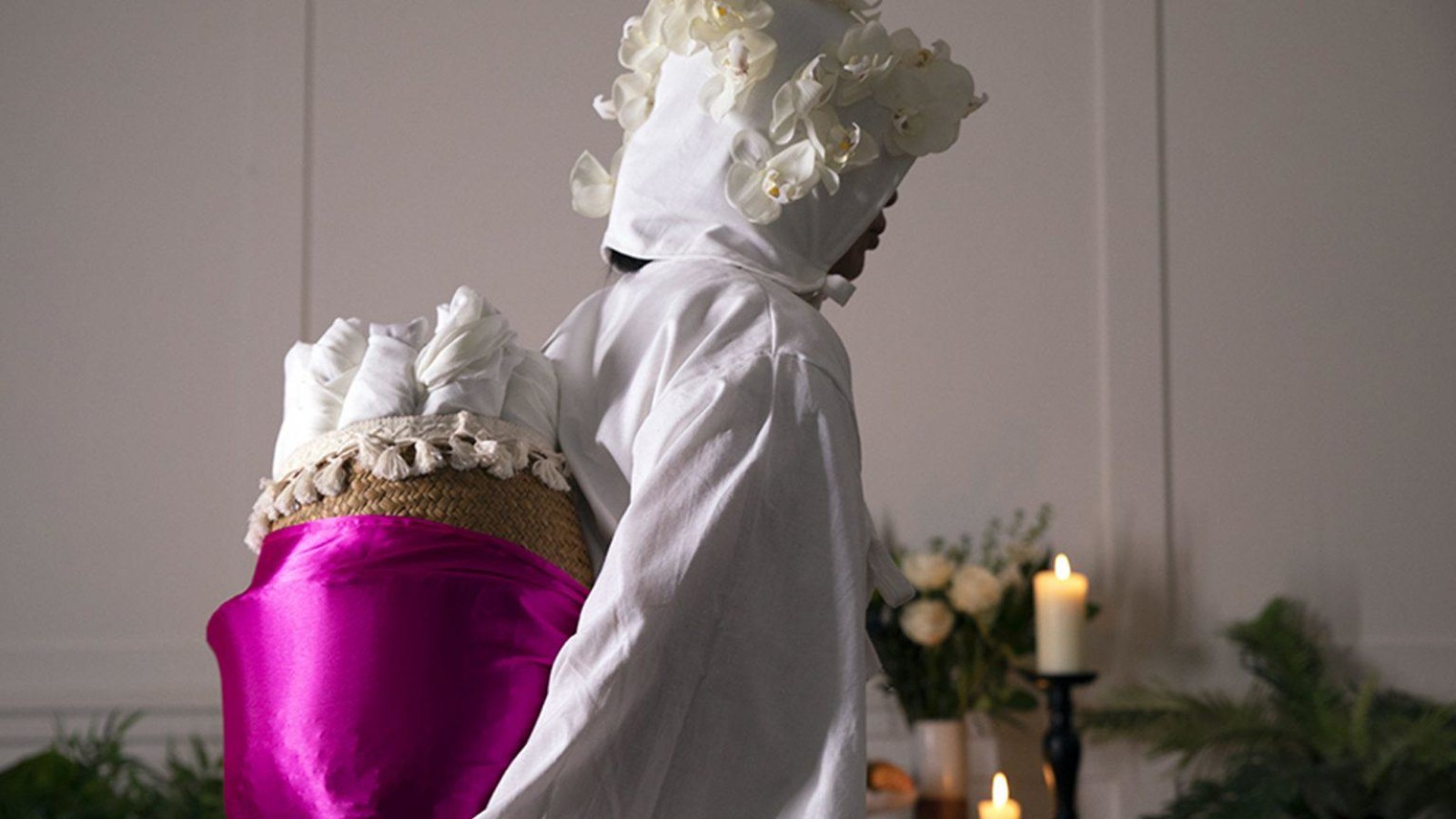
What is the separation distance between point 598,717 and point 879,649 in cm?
168

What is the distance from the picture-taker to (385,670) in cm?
92

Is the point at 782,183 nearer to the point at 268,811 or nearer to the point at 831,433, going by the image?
the point at 831,433

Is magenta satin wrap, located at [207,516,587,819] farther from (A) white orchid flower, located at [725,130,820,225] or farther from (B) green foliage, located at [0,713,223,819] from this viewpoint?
(B) green foliage, located at [0,713,223,819]

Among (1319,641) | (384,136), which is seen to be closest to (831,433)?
(384,136)

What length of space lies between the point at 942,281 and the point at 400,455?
78.5 inches

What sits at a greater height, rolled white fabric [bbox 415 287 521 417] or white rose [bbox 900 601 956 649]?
rolled white fabric [bbox 415 287 521 417]

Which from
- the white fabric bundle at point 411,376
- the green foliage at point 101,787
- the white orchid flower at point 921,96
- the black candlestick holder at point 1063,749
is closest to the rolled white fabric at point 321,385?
the white fabric bundle at point 411,376

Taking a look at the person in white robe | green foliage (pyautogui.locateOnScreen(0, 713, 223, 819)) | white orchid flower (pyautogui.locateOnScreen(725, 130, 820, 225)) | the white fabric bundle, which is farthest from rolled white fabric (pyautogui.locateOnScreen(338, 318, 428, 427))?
green foliage (pyautogui.locateOnScreen(0, 713, 223, 819))

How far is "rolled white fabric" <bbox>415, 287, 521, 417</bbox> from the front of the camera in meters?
1.00

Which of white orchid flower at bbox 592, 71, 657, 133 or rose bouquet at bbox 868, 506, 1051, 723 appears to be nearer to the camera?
white orchid flower at bbox 592, 71, 657, 133

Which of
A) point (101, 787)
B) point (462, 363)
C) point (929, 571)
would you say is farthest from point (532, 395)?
point (929, 571)

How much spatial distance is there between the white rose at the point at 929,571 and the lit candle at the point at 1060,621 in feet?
0.52

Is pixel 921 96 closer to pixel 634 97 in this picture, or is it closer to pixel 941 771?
pixel 634 97

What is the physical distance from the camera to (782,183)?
111 cm
